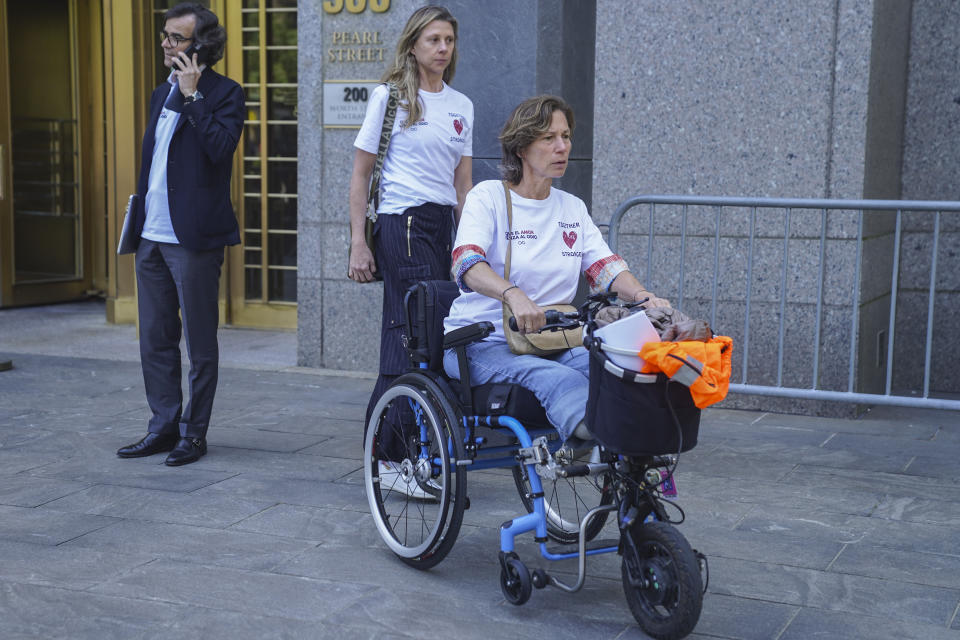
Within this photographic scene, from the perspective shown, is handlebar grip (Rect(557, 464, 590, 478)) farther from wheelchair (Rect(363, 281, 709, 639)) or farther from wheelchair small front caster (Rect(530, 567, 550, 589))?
wheelchair small front caster (Rect(530, 567, 550, 589))

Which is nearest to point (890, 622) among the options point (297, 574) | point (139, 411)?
point (297, 574)

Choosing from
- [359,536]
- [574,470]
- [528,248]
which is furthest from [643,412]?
[359,536]

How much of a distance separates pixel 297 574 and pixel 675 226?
3.63 m

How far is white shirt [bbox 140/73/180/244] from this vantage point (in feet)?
Answer: 17.7

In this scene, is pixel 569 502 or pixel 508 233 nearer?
pixel 508 233

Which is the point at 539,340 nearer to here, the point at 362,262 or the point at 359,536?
the point at 359,536

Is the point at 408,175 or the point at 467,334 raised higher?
the point at 408,175

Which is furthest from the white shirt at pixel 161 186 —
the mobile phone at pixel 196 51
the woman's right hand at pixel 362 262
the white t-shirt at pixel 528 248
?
the white t-shirt at pixel 528 248

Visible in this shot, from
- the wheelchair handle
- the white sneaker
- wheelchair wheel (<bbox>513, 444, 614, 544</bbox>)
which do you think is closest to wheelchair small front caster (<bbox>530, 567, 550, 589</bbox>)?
wheelchair wheel (<bbox>513, 444, 614, 544</bbox>)

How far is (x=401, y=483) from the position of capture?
4566 millimetres

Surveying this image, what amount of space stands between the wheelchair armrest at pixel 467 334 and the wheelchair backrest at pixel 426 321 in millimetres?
120

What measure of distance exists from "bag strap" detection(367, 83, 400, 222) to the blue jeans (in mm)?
1164

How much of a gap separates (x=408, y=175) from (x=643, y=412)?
204 cm

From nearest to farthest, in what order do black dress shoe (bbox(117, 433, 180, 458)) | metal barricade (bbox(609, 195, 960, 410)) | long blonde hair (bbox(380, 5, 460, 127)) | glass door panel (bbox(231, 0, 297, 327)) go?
1. long blonde hair (bbox(380, 5, 460, 127))
2. black dress shoe (bbox(117, 433, 180, 458))
3. metal barricade (bbox(609, 195, 960, 410))
4. glass door panel (bbox(231, 0, 297, 327))
